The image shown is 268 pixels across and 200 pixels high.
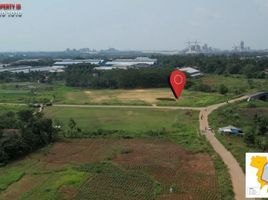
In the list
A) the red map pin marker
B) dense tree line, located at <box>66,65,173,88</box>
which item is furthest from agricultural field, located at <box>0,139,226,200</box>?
dense tree line, located at <box>66,65,173,88</box>

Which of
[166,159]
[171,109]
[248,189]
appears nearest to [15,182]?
[166,159]

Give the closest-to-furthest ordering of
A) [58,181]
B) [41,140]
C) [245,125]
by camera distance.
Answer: [58,181] < [41,140] < [245,125]

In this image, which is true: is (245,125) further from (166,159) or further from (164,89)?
(164,89)

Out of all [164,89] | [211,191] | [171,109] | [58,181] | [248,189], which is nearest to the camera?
[248,189]

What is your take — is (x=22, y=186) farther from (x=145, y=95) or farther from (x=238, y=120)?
(x=145, y=95)

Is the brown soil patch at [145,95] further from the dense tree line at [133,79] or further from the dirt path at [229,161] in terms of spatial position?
the dirt path at [229,161]

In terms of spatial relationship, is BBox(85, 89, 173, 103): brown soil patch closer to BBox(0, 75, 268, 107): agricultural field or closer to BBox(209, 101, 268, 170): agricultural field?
BBox(0, 75, 268, 107): agricultural field
